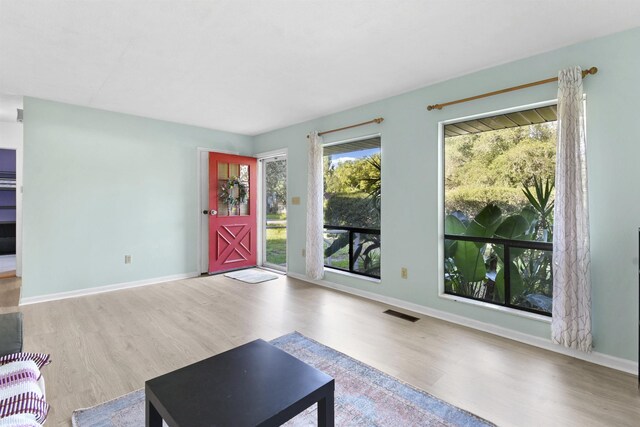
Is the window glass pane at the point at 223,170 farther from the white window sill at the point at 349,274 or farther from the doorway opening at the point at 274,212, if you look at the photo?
the white window sill at the point at 349,274

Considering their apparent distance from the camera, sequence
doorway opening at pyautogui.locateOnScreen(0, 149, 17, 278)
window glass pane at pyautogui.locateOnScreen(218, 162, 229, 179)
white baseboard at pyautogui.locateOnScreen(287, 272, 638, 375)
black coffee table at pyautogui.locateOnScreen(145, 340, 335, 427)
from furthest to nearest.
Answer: doorway opening at pyautogui.locateOnScreen(0, 149, 17, 278)
window glass pane at pyautogui.locateOnScreen(218, 162, 229, 179)
white baseboard at pyautogui.locateOnScreen(287, 272, 638, 375)
black coffee table at pyautogui.locateOnScreen(145, 340, 335, 427)

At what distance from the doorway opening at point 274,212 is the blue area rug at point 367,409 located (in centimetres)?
359

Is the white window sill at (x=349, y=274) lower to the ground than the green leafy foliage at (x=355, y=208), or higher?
lower

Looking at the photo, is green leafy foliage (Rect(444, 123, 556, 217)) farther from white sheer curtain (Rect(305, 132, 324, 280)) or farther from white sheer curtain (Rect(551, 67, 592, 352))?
white sheer curtain (Rect(305, 132, 324, 280))

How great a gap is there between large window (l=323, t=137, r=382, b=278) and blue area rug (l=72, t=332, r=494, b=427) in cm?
205

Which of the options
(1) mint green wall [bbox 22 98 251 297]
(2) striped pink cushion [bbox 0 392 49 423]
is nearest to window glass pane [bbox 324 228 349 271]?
(1) mint green wall [bbox 22 98 251 297]

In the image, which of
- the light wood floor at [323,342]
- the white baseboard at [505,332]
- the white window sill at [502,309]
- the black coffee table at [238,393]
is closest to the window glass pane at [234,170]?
the light wood floor at [323,342]

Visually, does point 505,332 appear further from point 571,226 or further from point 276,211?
point 276,211

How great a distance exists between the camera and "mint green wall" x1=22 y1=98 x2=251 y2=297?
146 inches

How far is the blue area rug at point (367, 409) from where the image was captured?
1.65 meters

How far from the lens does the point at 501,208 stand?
9.77 ft

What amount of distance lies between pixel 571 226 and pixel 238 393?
2584 millimetres

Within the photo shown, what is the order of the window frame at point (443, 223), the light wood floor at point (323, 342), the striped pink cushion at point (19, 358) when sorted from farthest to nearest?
the window frame at point (443, 223) < the light wood floor at point (323, 342) < the striped pink cushion at point (19, 358)

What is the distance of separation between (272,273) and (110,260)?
2347 mm
